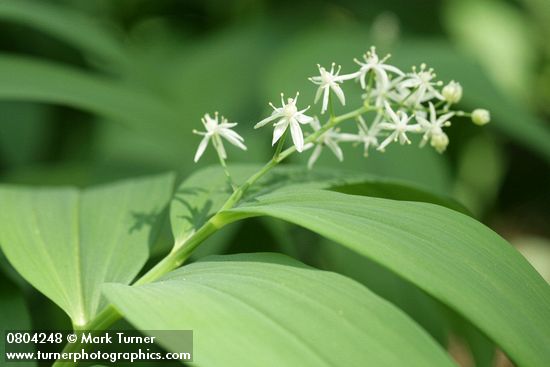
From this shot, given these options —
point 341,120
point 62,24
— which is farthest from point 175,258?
point 62,24

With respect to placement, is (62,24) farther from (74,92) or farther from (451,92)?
(451,92)

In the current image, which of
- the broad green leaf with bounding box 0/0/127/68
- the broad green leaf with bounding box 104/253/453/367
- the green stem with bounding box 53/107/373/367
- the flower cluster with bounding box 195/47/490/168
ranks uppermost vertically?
the broad green leaf with bounding box 0/0/127/68

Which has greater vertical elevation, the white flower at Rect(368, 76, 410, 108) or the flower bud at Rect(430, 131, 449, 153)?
the white flower at Rect(368, 76, 410, 108)

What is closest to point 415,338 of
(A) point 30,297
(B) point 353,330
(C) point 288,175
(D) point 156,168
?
(B) point 353,330

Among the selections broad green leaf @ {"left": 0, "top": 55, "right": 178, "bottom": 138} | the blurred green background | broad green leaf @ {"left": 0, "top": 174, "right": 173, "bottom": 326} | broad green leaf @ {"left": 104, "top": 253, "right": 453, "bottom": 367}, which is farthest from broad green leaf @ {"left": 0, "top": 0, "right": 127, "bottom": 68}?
broad green leaf @ {"left": 104, "top": 253, "right": 453, "bottom": 367}

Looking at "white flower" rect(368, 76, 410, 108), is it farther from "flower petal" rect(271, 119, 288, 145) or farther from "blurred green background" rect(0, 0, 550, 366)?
"blurred green background" rect(0, 0, 550, 366)

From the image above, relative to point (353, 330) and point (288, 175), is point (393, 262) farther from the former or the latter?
point (288, 175)

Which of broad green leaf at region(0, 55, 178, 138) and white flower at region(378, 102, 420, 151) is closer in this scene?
white flower at region(378, 102, 420, 151)
